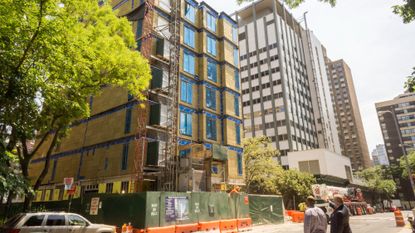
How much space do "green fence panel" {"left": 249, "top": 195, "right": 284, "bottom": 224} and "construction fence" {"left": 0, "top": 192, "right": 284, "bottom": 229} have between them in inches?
16.5

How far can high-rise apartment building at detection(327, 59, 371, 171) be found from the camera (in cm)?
12725

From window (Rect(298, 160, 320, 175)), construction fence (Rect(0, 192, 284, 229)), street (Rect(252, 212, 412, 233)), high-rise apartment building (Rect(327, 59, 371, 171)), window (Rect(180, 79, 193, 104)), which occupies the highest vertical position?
high-rise apartment building (Rect(327, 59, 371, 171))

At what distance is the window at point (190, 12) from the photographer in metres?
37.1

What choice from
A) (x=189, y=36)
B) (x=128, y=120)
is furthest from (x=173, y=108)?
(x=189, y=36)

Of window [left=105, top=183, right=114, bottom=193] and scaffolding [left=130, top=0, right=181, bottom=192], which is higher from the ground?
scaffolding [left=130, top=0, right=181, bottom=192]

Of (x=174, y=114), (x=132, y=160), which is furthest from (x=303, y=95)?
(x=132, y=160)

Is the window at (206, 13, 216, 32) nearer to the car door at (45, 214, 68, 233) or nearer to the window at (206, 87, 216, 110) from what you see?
the window at (206, 87, 216, 110)

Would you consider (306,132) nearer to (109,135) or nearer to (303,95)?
(303,95)

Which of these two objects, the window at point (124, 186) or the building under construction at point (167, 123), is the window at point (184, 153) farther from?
the window at point (124, 186)

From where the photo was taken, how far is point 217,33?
40.8m

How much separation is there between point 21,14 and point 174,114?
1984cm

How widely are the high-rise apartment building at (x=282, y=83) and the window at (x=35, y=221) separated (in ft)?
197

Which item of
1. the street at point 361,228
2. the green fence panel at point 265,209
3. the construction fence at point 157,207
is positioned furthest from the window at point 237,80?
the street at point 361,228

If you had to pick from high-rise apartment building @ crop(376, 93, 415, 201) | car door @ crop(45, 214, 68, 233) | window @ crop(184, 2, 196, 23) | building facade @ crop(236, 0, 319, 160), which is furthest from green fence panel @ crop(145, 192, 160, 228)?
high-rise apartment building @ crop(376, 93, 415, 201)
